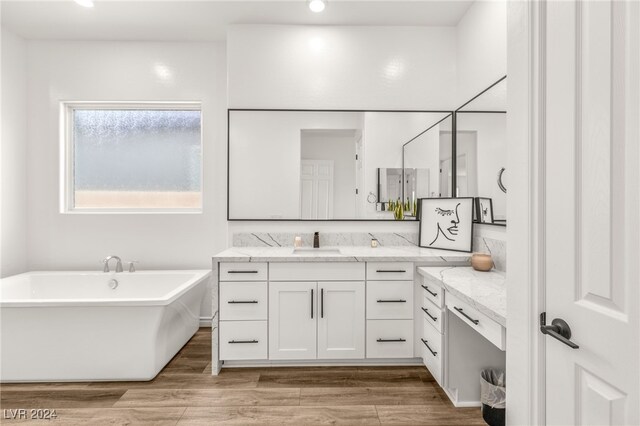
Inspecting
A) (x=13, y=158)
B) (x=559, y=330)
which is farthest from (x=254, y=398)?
(x=13, y=158)

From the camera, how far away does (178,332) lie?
8.89 feet

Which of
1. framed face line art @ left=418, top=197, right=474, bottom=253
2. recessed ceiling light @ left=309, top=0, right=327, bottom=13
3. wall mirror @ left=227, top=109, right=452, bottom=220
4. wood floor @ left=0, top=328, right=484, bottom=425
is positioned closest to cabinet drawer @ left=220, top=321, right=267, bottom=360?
wood floor @ left=0, top=328, right=484, bottom=425

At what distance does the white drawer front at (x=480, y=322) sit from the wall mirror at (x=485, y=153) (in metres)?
0.65

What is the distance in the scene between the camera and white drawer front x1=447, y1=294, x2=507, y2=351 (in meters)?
1.48

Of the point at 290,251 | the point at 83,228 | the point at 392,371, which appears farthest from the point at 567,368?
the point at 83,228

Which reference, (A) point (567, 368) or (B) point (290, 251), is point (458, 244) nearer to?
(B) point (290, 251)

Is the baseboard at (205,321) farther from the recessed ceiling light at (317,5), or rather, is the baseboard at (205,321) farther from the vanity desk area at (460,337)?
the recessed ceiling light at (317,5)

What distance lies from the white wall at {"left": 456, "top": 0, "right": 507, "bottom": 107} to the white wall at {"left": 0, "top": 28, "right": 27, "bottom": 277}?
12.9 feet

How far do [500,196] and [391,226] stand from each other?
100 cm

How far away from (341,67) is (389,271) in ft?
5.87

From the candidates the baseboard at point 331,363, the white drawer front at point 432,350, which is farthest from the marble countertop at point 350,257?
the baseboard at point 331,363

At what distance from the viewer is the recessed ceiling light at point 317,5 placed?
2588mm

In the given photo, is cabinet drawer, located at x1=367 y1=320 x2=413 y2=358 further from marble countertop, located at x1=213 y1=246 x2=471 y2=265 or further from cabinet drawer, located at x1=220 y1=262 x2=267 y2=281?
cabinet drawer, located at x1=220 y1=262 x2=267 y2=281

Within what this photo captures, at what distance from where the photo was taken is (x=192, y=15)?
Answer: 2830 mm
